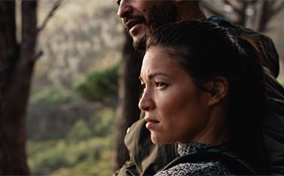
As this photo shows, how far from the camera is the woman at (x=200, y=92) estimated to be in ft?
4.12

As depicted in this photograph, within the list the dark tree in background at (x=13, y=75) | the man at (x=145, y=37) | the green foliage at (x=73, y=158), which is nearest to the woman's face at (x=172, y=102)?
the man at (x=145, y=37)

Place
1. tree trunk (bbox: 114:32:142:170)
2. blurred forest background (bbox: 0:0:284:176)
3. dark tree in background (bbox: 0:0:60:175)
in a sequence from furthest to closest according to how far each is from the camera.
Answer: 1. blurred forest background (bbox: 0:0:284:176)
2. tree trunk (bbox: 114:32:142:170)
3. dark tree in background (bbox: 0:0:60:175)

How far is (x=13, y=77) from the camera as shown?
363 cm

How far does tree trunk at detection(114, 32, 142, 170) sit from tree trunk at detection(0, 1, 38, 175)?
1.51 m

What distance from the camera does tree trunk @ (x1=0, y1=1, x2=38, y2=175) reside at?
3613 mm

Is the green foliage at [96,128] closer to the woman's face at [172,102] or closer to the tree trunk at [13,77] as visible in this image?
the tree trunk at [13,77]

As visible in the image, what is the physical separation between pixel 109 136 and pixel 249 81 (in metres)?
13.4

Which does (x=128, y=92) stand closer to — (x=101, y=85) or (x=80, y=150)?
(x=101, y=85)

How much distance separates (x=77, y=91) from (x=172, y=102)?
9.10m

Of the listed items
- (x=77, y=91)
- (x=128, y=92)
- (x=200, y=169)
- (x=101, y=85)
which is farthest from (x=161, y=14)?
(x=77, y=91)

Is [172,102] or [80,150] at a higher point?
[172,102]

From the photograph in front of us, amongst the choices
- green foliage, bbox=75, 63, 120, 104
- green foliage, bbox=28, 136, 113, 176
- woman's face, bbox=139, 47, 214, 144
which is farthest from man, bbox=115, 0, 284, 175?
green foliage, bbox=28, 136, 113, 176

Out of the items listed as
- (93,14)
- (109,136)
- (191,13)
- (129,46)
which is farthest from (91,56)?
(191,13)

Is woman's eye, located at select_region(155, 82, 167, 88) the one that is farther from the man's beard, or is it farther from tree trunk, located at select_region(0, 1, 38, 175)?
tree trunk, located at select_region(0, 1, 38, 175)
